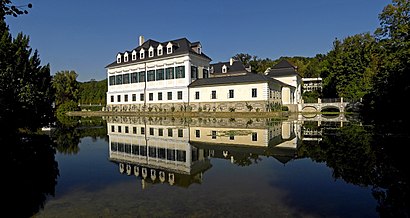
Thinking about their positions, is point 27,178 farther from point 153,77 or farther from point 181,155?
point 153,77

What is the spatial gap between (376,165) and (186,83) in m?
33.1

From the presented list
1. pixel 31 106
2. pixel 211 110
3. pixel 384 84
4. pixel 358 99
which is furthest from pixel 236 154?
pixel 358 99

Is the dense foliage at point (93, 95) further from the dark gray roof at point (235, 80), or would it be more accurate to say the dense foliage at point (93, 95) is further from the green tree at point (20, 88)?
the green tree at point (20, 88)

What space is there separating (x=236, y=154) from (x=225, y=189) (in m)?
4.04

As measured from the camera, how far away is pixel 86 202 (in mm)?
4887

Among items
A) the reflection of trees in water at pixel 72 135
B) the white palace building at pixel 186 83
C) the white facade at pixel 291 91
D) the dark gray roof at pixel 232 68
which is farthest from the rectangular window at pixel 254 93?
the reflection of trees in water at pixel 72 135

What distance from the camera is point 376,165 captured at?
7285 millimetres

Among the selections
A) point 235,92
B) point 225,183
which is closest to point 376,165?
point 225,183

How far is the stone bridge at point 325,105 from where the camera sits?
40.3 m

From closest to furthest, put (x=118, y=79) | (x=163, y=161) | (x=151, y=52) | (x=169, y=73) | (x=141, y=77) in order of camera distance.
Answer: (x=163, y=161) < (x=169, y=73) < (x=151, y=52) < (x=141, y=77) < (x=118, y=79)

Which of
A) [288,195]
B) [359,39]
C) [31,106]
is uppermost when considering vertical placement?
[359,39]

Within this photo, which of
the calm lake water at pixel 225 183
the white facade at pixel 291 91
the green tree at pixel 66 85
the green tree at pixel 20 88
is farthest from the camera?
the green tree at pixel 66 85

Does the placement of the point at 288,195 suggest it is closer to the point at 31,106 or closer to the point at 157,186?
the point at 157,186

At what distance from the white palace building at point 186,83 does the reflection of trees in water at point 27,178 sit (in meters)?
26.7
